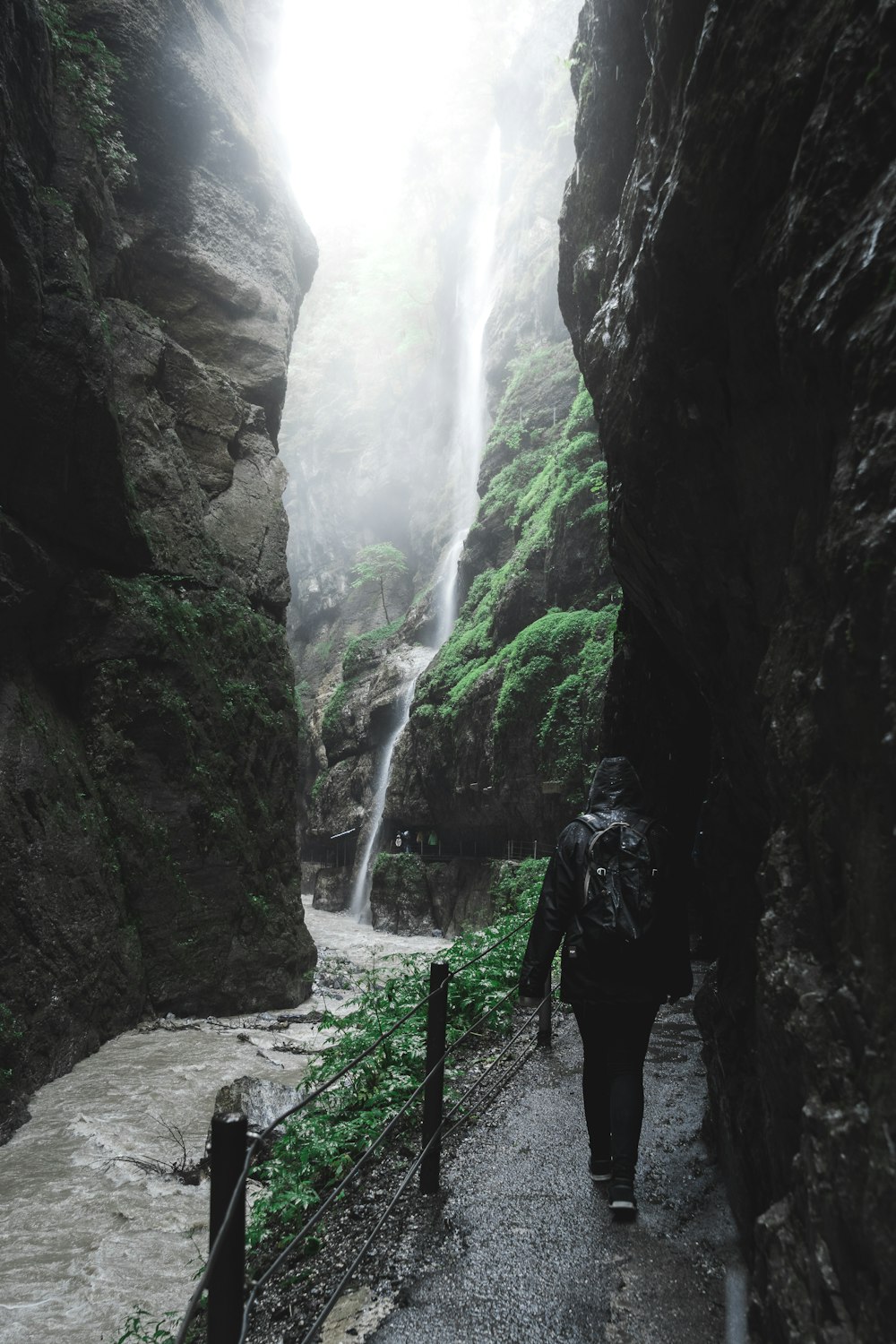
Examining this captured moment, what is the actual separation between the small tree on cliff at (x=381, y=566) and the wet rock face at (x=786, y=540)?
35.4 meters

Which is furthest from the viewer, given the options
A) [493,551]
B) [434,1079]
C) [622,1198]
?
[493,551]

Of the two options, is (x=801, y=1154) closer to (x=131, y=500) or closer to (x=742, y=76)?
(x=742, y=76)

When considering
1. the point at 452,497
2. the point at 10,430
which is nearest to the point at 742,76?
the point at 10,430

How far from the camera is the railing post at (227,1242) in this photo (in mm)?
1954

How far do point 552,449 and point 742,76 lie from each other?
22499 millimetres

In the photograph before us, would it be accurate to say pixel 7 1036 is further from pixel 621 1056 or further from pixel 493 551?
pixel 493 551

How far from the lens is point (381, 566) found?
132 ft

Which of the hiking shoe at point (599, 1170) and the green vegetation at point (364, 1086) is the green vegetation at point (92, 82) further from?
the hiking shoe at point (599, 1170)

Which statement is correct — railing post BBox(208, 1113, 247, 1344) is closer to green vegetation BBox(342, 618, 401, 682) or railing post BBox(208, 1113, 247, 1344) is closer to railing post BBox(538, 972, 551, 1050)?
railing post BBox(538, 972, 551, 1050)

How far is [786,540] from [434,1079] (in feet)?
9.56

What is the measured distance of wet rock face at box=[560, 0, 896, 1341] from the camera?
189cm

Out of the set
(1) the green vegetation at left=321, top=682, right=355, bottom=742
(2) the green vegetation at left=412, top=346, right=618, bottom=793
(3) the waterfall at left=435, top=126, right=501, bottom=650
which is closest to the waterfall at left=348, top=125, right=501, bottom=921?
(3) the waterfall at left=435, top=126, right=501, bottom=650

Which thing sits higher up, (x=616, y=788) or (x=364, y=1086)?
(x=616, y=788)

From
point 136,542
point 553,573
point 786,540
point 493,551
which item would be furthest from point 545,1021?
point 493,551
